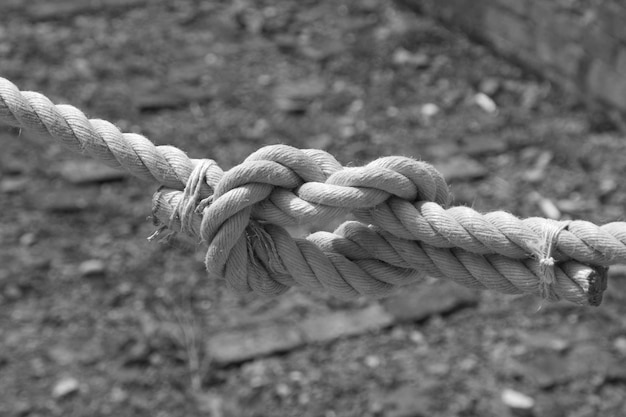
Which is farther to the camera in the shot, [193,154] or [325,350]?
[193,154]

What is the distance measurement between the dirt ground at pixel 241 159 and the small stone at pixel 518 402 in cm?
1

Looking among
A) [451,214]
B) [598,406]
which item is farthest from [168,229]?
[598,406]

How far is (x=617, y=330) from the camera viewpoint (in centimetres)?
338

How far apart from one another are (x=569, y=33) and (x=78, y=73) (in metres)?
2.58

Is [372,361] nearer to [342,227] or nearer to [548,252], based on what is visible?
[342,227]

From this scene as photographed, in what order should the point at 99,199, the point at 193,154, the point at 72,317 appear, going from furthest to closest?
the point at 193,154
the point at 99,199
the point at 72,317

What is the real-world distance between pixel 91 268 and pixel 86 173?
665mm

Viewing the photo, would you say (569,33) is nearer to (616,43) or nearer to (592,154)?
(616,43)

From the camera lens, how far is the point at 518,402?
10.1ft

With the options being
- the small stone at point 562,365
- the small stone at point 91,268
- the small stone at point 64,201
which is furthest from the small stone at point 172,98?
the small stone at point 562,365

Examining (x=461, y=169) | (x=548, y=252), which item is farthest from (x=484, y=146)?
(x=548, y=252)

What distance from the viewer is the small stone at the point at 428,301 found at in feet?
11.3

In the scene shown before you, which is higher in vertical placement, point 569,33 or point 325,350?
point 569,33

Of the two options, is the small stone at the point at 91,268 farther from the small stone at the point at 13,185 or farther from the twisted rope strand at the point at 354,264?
the twisted rope strand at the point at 354,264
